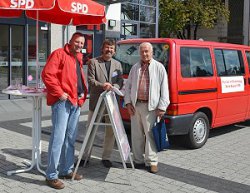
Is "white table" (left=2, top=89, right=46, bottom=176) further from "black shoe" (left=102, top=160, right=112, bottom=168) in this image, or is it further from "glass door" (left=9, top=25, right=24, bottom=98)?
"glass door" (left=9, top=25, right=24, bottom=98)

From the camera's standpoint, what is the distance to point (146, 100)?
5.17 m

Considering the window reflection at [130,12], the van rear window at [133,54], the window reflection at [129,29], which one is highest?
the window reflection at [130,12]

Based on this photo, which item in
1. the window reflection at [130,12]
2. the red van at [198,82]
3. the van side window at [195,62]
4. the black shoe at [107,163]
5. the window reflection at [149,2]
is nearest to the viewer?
the black shoe at [107,163]

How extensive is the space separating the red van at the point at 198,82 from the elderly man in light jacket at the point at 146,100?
73cm

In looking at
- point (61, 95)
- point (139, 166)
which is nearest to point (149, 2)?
point (139, 166)

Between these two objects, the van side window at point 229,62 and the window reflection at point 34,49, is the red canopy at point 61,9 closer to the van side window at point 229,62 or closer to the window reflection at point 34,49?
the van side window at point 229,62

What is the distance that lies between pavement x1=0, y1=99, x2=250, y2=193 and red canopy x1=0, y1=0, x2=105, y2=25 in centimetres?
210

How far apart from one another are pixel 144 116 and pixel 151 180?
34.0 inches

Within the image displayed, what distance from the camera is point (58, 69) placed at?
4449 mm

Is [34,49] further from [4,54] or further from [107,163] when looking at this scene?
[107,163]

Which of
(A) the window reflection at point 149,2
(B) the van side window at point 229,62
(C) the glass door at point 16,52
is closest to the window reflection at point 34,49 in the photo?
(C) the glass door at point 16,52

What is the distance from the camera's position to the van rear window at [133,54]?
6.00 m

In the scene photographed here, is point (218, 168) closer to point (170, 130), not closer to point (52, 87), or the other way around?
point (170, 130)

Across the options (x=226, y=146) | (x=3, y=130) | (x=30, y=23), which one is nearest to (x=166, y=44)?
(x=226, y=146)
